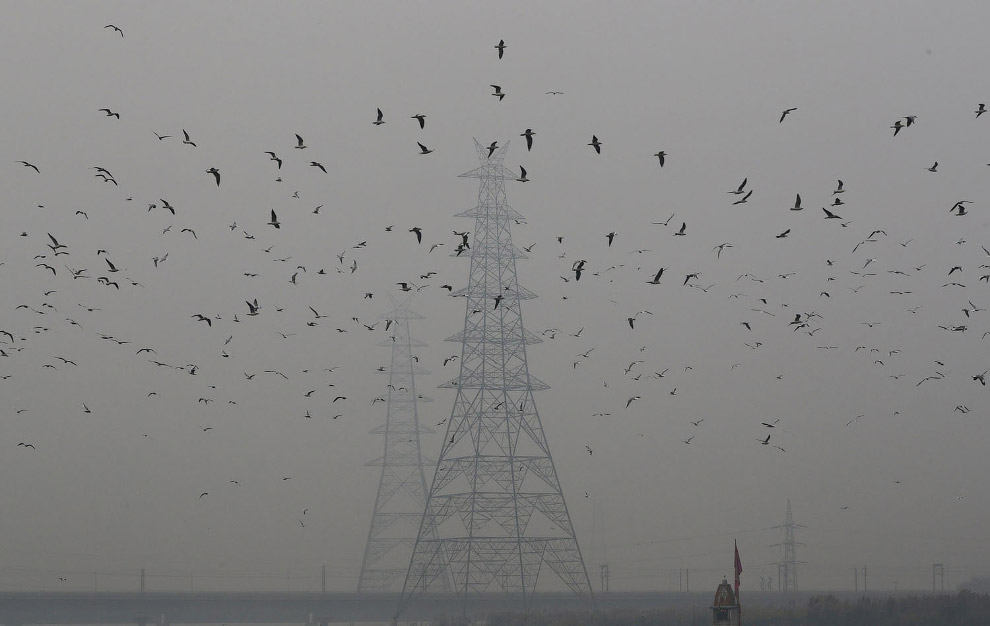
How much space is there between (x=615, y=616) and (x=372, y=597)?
4121 cm

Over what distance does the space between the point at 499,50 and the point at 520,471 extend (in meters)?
50.7

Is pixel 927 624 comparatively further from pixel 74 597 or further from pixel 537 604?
pixel 74 597

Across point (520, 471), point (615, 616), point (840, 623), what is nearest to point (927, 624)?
point (840, 623)

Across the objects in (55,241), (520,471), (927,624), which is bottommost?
(927,624)

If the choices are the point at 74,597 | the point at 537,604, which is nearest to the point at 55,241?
the point at 537,604

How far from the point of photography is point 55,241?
5928cm

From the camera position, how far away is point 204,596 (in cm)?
17025

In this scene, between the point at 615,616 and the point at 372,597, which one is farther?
the point at 372,597

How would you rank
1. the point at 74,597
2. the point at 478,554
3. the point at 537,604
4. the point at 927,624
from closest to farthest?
the point at 478,554 < the point at 927,624 < the point at 537,604 < the point at 74,597

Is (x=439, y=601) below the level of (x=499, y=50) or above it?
below

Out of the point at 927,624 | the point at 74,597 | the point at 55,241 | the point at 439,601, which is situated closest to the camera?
the point at 55,241

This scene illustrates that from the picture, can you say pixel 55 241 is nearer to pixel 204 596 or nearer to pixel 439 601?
pixel 439 601

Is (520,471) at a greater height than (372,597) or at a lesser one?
greater

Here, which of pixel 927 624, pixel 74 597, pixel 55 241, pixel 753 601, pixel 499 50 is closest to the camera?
pixel 499 50
